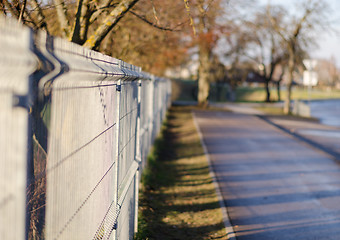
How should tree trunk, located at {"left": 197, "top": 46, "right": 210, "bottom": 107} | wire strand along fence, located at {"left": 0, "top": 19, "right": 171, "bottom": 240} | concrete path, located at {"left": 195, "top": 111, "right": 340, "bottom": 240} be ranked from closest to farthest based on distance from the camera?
wire strand along fence, located at {"left": 0, "top": 19, "right": 171, "bottom": 240}, concrete path, located at {"left": 195, "top": 111, "right": 340, "bottom": 240}, tree trunk, located at {"left": 197, "top": 46, "right": 210, "bottom": 107}

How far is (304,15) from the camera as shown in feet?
109

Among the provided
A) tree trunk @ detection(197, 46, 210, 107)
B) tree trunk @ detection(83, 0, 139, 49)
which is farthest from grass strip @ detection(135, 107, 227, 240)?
tree trunk @ detection(197, 46, 210, 107)

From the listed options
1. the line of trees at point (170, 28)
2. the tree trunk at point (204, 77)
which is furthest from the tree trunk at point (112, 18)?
the tree trunk at point (204, 77)

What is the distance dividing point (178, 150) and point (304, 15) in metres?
20.7

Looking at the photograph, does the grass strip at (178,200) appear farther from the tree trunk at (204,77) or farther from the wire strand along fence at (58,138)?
the tree trunk at (204,77)

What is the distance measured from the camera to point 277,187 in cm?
1020

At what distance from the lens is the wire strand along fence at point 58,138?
5.26ft

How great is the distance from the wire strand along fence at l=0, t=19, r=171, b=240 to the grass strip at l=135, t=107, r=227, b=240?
2.59m

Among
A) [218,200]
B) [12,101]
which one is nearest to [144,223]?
[218,200]

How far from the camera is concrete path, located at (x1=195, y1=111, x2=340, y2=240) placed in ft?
24.8

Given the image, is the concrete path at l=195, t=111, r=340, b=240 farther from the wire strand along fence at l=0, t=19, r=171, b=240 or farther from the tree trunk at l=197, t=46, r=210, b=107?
the tree trunk at l=197, t=46, r=210, b=107

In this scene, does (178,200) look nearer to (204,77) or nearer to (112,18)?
(112,18)

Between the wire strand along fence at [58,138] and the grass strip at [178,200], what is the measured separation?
8.51ft

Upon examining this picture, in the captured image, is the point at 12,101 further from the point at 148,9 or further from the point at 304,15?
the point at 304,15
